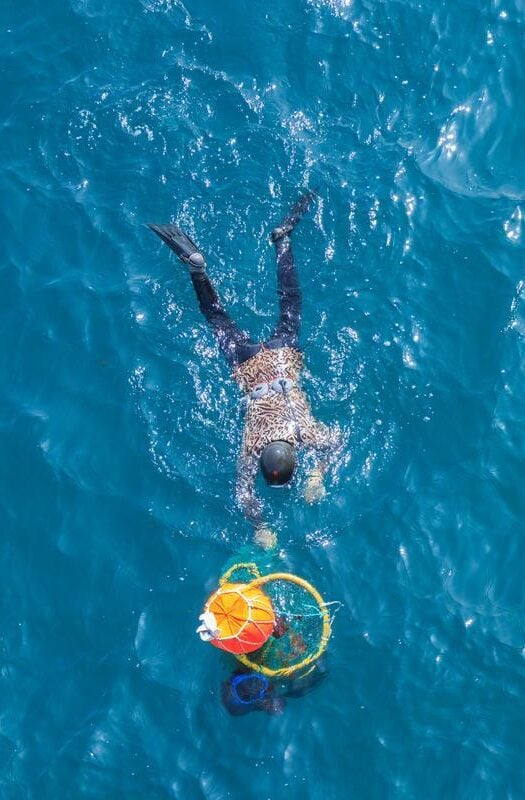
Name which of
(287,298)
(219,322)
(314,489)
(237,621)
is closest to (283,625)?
(237,621)

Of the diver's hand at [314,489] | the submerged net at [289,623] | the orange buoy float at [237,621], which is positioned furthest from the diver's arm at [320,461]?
the orange buoy float at [237,621]

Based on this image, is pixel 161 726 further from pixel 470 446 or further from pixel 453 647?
pixel 470 446

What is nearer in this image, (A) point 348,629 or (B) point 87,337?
(A) point 348,629

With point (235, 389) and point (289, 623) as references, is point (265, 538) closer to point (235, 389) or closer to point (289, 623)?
point (289, 623)

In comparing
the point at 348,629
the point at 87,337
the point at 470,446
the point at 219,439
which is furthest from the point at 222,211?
the point at 348,629

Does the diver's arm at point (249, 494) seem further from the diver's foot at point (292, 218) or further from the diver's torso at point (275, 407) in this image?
the diver's foot at point (292, 218)

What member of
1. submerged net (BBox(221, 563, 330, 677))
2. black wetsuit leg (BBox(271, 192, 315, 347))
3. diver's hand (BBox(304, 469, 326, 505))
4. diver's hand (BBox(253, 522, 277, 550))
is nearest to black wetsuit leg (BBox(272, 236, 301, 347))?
black wetsuit leg (BBox(271, 192, 315, 347))
